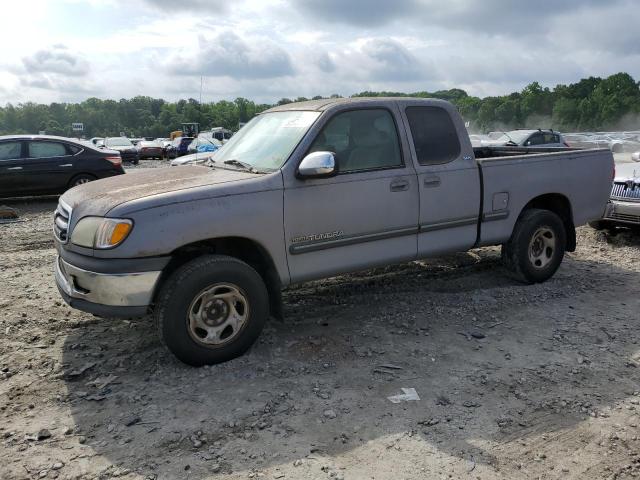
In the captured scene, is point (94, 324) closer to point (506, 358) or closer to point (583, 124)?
point (506, 358)

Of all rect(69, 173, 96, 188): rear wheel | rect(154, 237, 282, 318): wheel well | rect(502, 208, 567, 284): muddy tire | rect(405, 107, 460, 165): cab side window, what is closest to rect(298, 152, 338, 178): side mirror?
rect(154, 237, 282, 318): wheel well

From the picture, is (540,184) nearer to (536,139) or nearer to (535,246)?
(535,246)

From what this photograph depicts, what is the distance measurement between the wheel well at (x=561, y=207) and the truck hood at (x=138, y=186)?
342cm

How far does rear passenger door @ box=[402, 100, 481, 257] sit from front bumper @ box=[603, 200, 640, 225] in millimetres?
3184

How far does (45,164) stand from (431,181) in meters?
9.61

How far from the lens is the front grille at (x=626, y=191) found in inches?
287

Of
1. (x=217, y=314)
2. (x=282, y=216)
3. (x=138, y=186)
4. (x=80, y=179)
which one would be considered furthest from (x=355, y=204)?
(x=80, y=179)

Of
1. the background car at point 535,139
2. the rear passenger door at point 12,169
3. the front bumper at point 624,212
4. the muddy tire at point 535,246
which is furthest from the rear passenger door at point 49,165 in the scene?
the background car at point 535,139

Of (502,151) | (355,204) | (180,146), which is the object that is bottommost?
(355,204)

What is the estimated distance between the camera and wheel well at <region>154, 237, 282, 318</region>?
13.1ft

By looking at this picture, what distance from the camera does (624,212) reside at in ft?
23.9

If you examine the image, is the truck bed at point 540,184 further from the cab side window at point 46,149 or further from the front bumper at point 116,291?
the cab side window at point 46,149

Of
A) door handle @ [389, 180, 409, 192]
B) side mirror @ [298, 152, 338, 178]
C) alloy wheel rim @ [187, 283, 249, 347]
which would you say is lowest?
alloy wheel rim @ [187, 283, 249, 347]

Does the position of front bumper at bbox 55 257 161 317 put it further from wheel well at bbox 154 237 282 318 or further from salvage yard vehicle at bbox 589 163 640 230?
salvage yard vehicle at bbox 589 163 640 230
